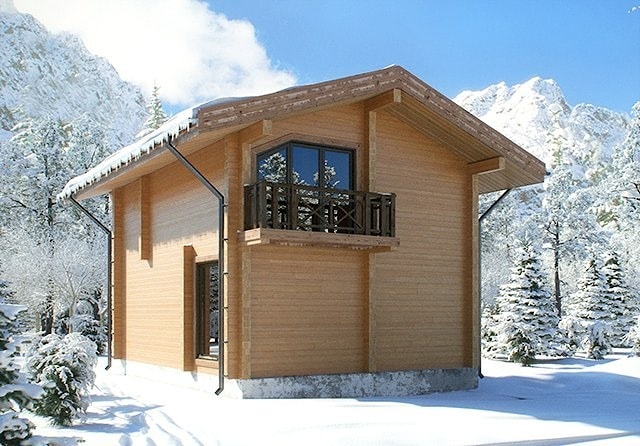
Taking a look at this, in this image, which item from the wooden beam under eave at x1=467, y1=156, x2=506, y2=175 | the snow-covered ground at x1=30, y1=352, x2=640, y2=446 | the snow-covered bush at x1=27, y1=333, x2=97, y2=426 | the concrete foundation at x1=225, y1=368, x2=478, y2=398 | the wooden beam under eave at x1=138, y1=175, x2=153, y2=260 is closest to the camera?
the snow-covered ground at x1=30, y1=352, x2=640, y2=446

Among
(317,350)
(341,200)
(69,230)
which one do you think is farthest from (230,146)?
(69,230)

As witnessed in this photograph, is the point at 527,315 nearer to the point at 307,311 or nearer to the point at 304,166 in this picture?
the point at 307,311

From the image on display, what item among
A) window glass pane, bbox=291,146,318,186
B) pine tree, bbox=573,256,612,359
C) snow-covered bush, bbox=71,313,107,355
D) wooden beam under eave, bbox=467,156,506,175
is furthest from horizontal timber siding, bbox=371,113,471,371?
snow-covered bush, bbox=71,313,107,355

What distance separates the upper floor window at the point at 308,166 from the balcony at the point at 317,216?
0.94ft

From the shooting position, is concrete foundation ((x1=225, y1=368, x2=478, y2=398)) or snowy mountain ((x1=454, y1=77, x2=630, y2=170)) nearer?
concrete foundation ((x1=225, y1=368, x2=478, y2=398))

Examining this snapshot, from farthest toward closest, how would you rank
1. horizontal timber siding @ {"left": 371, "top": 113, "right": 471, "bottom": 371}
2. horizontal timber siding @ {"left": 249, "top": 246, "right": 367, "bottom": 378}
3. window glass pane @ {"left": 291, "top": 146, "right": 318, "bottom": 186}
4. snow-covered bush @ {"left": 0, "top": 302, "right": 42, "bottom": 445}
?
1. horizontal timber siding @ {"left": 371, "top": 113, "right": 471, "bottom": 371}
2. window glass pane @ {"left": 291, "top": 146, "right": 318, "bottom": 186}
3. horizontal timber siding @ {"left": 249, "top": 246, "right": 367, "bottom": 378}
4. snow-covered bush @ {"left": 0, "top": 302, "right": 42, "bottom": 445}

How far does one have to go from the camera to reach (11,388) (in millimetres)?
6453

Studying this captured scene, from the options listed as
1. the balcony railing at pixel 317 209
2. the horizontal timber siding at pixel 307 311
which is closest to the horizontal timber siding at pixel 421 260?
the horizontal timber siding at pixel 307 311

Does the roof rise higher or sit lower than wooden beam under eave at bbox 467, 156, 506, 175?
higher

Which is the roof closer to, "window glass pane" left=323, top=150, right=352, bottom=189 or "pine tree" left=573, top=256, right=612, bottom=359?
"window glass pane" left=323, top=150, right=352, bottom=189

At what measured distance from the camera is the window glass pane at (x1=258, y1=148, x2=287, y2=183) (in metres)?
12.8

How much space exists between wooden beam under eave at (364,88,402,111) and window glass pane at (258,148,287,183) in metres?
2.09

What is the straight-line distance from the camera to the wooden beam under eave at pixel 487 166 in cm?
1484

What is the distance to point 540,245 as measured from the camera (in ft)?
114
